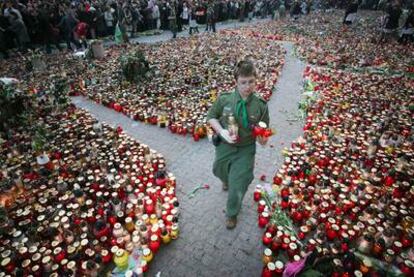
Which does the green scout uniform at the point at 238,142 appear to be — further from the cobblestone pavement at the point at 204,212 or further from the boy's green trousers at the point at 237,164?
the cobblestone pavement at the point at 204,212

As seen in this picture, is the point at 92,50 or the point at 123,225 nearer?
the point at 123,225

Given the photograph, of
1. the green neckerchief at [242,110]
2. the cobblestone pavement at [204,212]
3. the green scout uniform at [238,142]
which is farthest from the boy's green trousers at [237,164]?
the cobblestone pavement at [204,212]

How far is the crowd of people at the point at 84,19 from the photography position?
12.0 metres

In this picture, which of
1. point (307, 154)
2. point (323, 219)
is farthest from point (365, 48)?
point (323, 219)

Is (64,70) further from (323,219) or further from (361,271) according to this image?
(361,271)

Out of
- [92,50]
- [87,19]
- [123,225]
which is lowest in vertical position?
[123,225]

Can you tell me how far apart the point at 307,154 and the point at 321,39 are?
12.3 meters

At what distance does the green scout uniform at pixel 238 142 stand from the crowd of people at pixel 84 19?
12188 mm

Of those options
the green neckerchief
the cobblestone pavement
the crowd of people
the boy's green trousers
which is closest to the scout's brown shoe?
the cobblestone pavement

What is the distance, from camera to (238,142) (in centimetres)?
326

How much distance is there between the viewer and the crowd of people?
472 inches

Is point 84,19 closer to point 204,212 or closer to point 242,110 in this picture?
point 204,212

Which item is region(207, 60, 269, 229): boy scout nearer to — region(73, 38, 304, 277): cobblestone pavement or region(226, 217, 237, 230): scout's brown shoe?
region(226, 217, 237, 230): scout's brown shoe

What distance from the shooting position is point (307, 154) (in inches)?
203
